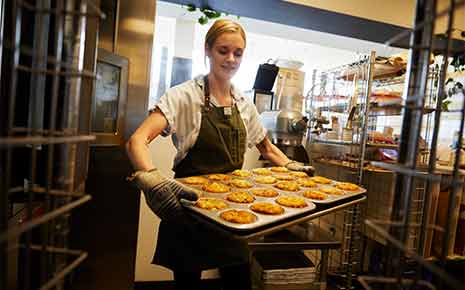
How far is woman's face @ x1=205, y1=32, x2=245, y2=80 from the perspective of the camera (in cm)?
127

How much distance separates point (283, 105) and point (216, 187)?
4.74 ft

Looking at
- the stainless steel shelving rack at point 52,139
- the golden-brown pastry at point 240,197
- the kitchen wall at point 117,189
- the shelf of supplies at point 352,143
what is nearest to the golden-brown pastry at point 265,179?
the golden-brown pastry at point 240,197

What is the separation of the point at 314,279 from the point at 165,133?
1.22m

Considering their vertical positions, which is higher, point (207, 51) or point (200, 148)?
point (207, 51)

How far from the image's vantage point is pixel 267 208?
3.68 feet

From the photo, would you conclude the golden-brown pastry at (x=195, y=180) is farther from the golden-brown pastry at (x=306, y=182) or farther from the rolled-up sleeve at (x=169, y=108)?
the golden-brown pastry at (x=306, y=182)

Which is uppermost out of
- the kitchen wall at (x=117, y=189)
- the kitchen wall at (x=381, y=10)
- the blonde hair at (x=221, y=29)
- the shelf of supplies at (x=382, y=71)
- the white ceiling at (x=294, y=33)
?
the white ceiling at (x=294, y=33)

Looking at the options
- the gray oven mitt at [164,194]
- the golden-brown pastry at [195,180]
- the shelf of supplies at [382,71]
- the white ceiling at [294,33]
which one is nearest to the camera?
the gray oven mitt at [164,194]

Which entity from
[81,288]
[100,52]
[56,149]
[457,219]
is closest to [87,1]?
[56,149]

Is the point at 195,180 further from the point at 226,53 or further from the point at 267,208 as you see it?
the point at 226,53

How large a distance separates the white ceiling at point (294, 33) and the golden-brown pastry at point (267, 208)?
214 centimetres

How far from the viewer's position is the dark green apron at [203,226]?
1.15m

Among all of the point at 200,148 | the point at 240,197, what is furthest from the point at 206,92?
the point at 240,197

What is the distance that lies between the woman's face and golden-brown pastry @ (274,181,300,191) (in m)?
0.53
